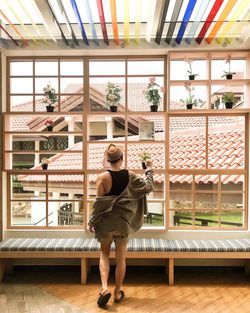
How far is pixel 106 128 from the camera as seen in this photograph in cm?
454

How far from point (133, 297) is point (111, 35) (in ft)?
10.1

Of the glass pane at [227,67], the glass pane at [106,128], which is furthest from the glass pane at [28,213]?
the glass pane at [227,67]

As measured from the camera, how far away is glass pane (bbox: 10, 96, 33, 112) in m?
4.36

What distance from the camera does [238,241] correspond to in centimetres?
395

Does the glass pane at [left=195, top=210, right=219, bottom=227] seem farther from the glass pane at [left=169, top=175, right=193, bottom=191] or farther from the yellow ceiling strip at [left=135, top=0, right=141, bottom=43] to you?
the yellow ceiling strip at [left=135, top=0, right=141, bottom=43]

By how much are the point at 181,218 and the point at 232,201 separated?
28.4 inches

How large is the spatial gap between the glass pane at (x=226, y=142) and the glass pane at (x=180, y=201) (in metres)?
0.51

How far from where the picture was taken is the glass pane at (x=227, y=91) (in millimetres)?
4289

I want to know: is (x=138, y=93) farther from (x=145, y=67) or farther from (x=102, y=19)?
(x=102, y=19)

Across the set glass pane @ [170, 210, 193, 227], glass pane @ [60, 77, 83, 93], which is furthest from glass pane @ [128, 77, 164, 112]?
glass pane @ [170, 210, 193, 227]

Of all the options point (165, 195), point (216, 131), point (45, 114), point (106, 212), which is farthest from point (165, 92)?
point (106, 212)

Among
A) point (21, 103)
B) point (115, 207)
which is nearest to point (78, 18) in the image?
point (21, 103)

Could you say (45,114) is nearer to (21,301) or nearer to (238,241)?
(21,301)

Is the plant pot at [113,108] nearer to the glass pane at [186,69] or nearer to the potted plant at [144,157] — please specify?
the potted plant at [144,157]
